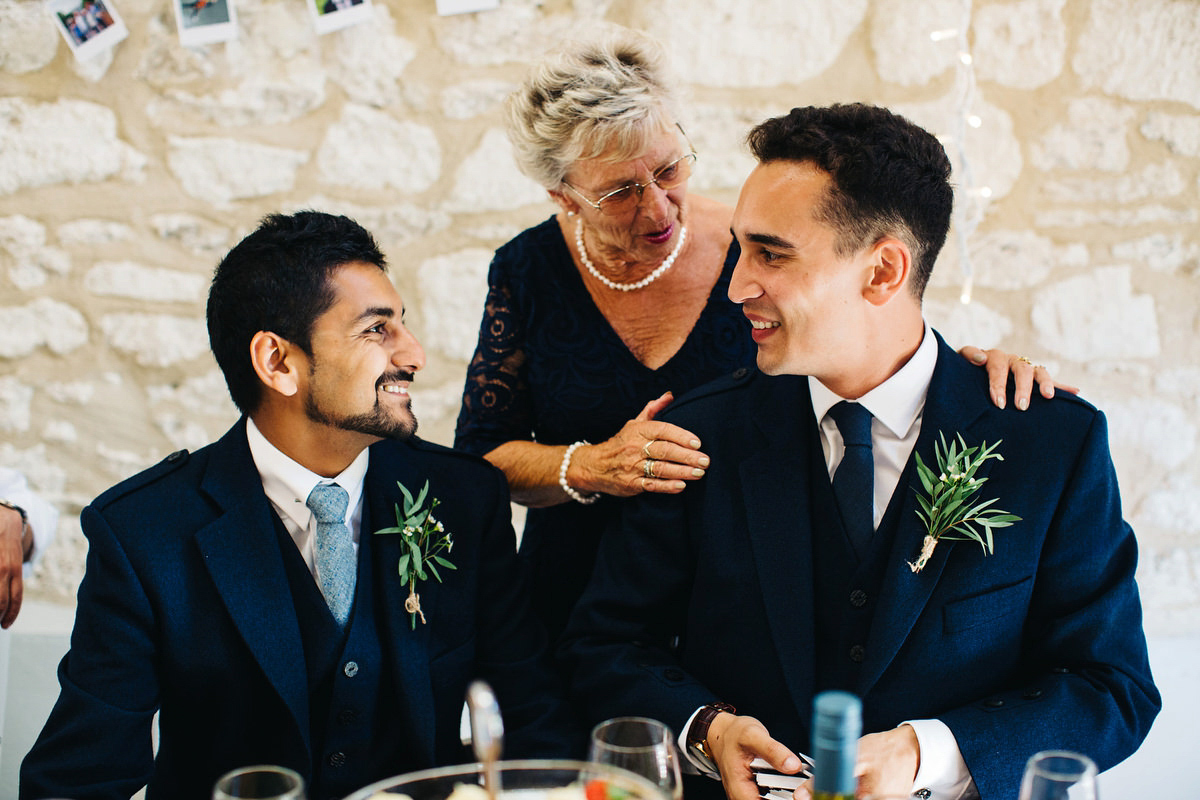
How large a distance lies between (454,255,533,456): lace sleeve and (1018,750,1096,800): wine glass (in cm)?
147

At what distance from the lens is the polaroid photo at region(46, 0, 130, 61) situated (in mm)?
2859

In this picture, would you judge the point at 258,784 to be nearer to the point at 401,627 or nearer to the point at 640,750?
the point at 640,750

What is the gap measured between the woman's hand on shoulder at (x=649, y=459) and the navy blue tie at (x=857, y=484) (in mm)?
238

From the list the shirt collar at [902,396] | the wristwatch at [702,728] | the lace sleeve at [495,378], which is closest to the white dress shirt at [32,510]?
the lace sleeve at [495,378]

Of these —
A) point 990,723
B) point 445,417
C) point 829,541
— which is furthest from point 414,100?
point 990,723

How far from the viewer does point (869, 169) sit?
1702 mm

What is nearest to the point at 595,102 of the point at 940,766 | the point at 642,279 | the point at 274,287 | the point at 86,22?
the point at 642,279

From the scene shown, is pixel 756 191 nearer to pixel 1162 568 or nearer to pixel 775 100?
pixel 775 100

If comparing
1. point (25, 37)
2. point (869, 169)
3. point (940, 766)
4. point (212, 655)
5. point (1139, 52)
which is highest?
point (25, 37)

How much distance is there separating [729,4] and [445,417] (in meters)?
1.40

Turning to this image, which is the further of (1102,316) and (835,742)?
(1102,316)

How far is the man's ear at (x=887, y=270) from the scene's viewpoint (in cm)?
173

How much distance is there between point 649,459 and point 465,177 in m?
1.38

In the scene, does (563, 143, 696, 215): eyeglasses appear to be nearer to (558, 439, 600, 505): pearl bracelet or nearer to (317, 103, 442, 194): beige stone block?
(558, 439, 600, 505): pearl bracelet
